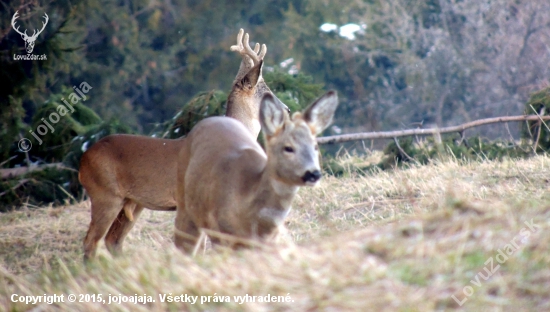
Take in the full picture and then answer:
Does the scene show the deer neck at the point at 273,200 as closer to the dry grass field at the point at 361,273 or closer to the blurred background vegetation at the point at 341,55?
Result: the dry grass field at the point at 361,273

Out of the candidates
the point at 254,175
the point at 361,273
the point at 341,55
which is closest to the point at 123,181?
the point at 254,175

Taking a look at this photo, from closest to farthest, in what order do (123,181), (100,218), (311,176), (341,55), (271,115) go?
(311,176) < (271,115) < (100,218) < (123,181) < (341,55)

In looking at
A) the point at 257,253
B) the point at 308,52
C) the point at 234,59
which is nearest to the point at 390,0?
the point at 308,52

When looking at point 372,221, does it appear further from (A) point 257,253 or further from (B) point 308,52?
(B) point 308,52

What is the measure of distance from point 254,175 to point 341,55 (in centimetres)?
2034

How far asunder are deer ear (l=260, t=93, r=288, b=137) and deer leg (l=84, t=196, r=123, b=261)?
9.52ft

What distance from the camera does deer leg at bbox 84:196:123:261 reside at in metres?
7.80

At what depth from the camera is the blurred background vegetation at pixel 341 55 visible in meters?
22.6

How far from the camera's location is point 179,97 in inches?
1001

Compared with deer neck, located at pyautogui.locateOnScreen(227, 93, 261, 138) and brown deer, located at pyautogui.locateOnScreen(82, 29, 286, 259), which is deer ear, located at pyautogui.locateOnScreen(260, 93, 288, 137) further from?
deer neck, located at pyautogui.locateOnScreen(227, 93, 261, 138)

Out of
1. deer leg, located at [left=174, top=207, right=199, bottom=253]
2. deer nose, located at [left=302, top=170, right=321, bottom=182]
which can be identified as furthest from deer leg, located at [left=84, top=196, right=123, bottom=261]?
deer nose, located at [left=302, top=170, right=321, bottom=182]

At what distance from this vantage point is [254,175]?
5582mm

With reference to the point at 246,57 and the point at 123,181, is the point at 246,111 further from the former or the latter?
the point at 123,181

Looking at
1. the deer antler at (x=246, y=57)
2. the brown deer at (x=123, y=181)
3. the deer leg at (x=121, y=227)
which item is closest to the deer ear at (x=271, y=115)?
the brown deer at (x=123, y=181)
